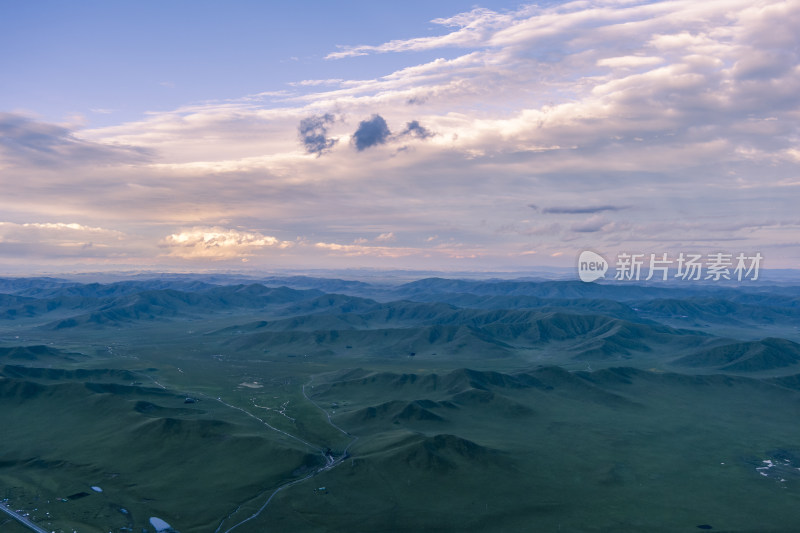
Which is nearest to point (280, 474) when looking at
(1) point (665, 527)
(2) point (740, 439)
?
(1) point (665, 527)

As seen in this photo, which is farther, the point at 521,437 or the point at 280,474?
the point at 521,437

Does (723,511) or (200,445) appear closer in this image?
(723,511)

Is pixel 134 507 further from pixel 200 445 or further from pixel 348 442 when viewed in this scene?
pixel 348 442

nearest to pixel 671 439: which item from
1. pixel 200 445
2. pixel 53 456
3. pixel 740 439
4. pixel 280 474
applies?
pixel 740 439

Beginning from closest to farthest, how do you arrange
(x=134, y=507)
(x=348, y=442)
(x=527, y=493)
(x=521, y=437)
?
(x=134, y=507)
(x=527, y=493)
(x=348, y=442)
(x=521, y=437)

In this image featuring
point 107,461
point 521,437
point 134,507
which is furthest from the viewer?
point 521,437

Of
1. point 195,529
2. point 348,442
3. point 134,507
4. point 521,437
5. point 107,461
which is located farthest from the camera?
point 521,437

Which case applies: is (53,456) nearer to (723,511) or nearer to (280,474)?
(280,474)

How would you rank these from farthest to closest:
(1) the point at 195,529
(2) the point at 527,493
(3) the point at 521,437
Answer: (3) the point at 521,437 < (2) the point at 527,493 < (1) the point at 195,529
